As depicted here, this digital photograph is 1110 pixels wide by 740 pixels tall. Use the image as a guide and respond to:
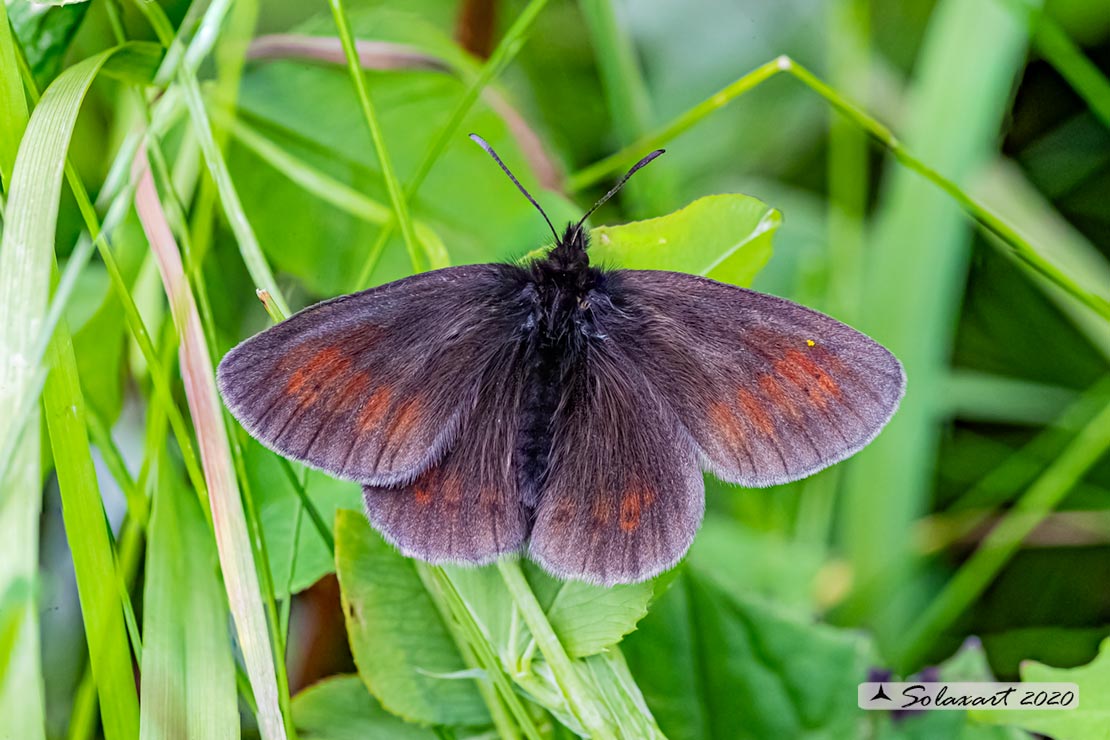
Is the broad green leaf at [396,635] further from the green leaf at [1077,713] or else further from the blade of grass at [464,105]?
the green leaf at [1077,713]

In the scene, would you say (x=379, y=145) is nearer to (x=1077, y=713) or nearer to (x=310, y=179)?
(x=310, y=179)

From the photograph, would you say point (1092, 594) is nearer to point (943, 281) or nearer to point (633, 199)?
point (943, 281)

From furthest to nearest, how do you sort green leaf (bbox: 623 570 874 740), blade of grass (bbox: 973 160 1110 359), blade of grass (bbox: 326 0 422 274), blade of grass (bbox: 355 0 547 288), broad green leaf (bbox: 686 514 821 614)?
1. blade of grass (bbox: 973 160 1110 359)
2. broad green leaf (bbox: 686 514 821 614)
3. blade of grass (bbox: 355 0 547 288)
4. blade of grass (bbox: 326 0 422 274)
5. green leaf (bbox: 623 570 874 740)

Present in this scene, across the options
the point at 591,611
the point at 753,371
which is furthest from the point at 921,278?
the point at 591,611

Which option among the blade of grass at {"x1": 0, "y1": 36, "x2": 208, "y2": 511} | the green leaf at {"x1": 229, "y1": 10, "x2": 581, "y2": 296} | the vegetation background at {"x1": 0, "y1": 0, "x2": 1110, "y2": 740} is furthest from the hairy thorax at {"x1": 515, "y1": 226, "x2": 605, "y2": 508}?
the blade of grass at {"x1": 0, "y1": 36, "x2": 208, "y2": 511}

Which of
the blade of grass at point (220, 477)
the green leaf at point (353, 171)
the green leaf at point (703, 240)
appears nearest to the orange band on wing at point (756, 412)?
the green leaf at point (703, 240)

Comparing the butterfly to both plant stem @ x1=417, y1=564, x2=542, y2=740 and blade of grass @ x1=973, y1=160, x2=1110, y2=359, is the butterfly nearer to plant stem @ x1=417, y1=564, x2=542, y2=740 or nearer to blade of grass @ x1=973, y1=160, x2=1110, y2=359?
plant stem @ x1=417, y1=564, x2=542, y2=740
